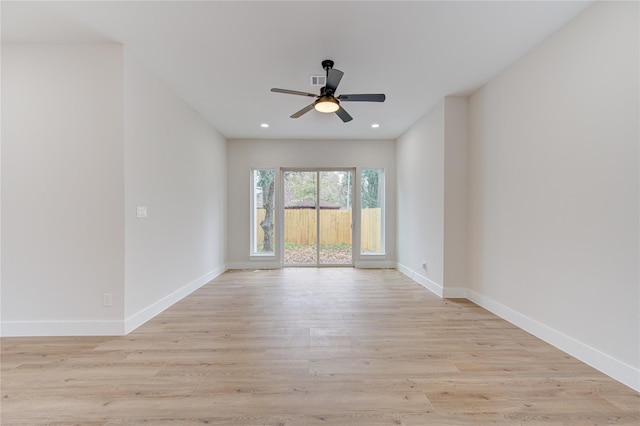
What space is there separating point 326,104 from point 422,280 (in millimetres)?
3212

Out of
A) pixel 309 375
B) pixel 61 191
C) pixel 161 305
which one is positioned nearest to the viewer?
pixel 309 375

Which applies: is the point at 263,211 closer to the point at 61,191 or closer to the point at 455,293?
the point at 61,191

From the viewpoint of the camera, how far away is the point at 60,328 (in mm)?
2615

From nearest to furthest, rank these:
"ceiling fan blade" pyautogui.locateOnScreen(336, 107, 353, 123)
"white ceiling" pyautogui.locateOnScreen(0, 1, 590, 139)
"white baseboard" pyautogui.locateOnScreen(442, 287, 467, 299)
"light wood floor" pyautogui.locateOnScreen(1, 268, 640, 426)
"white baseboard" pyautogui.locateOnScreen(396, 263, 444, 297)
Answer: "light wood floor" pyautogui.locateOnScreen(1, 268, 640, 426) < "white ceiling" pyautogui.locateOnScreen(0, 1, 590, 139) < "ceiling fan blade" pyautogui.locateOnScreen(336, 107, 353, 123) < "white baseboard" pyautogui.locateOnScreen(442, 287, 467, 299) < "white baseboard" pyautogui.locateOnScreen(396, 263, 444, 297)

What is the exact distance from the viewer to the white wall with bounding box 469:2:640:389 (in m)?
1.90

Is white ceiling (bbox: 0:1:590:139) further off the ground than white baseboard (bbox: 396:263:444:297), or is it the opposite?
white ceiling (bbox: 0:1:590:139)

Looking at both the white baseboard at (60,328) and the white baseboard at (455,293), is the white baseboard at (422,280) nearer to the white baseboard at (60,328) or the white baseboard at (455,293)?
the white baseboard at (455,293)

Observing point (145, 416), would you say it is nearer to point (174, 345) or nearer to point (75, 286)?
point (174, 345)

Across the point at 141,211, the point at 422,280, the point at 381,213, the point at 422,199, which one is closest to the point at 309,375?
the point at 141,211

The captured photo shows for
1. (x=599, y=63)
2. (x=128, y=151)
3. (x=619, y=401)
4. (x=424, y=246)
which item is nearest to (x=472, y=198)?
(x=424, y=246)

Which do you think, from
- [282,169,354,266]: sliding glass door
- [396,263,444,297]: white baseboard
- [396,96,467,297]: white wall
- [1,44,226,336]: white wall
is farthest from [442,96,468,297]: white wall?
[1,44,226,336]: white wall

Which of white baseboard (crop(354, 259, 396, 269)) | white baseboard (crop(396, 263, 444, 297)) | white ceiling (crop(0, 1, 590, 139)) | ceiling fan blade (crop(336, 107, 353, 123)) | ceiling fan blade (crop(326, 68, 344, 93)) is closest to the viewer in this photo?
white ceiling (crop(0, 1, 590, 139))

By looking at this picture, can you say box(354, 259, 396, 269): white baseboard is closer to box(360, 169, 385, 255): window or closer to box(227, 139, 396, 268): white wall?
box(360, 169, 385, 255): window

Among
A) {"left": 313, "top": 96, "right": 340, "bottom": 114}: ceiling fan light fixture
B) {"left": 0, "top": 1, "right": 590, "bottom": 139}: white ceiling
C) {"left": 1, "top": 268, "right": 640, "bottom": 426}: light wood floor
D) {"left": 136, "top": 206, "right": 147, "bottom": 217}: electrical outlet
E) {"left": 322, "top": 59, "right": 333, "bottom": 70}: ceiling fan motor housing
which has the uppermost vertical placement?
{"left": 0, "top": 1, "right": 590, "bottom": 139}: white ceiling
